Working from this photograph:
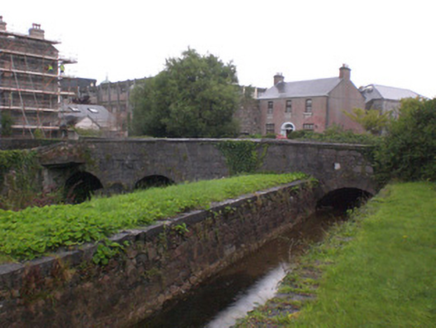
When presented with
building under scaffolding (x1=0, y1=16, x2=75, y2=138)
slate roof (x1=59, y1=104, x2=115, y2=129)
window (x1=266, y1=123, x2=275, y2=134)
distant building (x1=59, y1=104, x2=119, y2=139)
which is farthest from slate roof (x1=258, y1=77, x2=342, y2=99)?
building under scaffolding (x1=0, y1=16, x2=75, y2=138)

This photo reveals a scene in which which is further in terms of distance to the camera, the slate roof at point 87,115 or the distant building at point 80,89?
the distant building at point 80,89

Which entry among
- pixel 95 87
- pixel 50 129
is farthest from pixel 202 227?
pixel 95 87

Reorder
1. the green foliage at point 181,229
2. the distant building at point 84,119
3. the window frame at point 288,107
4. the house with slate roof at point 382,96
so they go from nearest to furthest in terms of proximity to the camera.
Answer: the green foliage at point 181,229, the window frame at point 288,107, the house with slate roof at point 382,96, the distant building at point 84,119

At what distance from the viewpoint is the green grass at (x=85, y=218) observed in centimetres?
473

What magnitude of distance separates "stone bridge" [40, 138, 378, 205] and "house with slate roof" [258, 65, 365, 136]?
2207 centimetres

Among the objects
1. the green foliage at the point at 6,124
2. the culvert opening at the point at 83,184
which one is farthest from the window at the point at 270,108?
the culvert opening at the point at 83,184

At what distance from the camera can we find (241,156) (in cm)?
1433

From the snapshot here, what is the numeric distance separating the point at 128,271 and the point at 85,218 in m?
1.00

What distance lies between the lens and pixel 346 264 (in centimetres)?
491

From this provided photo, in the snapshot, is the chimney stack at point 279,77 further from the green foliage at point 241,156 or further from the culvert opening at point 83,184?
the green foliage at point 241,156

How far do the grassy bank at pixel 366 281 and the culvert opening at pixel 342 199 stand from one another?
736 centimetres

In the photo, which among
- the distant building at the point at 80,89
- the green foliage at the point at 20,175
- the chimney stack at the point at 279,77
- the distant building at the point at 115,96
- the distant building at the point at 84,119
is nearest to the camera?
Result: the green foliage at the point at 20,175

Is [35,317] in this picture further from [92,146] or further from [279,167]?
[92,146]

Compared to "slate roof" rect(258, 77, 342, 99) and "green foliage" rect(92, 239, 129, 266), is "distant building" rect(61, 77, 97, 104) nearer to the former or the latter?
"slate roof" rect(258, 77, 342, 99)
